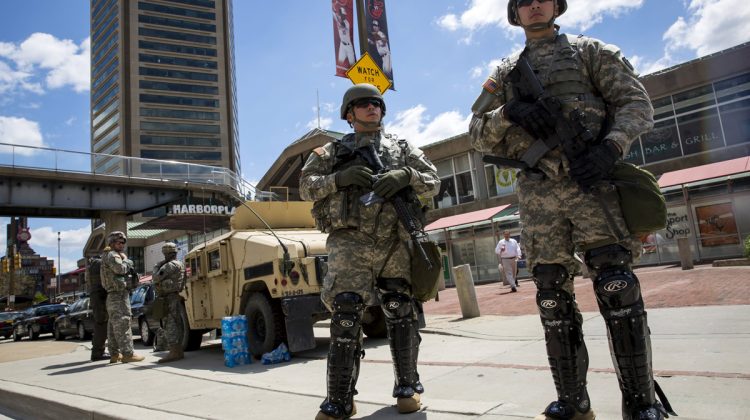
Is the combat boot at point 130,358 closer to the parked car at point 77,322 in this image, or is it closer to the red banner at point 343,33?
the red banner at point 343,33

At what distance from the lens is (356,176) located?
9.70ft

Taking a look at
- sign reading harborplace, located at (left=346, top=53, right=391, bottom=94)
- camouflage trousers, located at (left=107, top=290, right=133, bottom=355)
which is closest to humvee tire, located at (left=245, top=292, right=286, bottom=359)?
camouflage trousers, located at (left=107, top=290, right=133, bottom=355)

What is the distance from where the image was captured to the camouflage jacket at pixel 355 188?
3.01m

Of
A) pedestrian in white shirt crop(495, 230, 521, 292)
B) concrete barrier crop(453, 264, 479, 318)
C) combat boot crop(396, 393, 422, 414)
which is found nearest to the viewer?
combat boot crop(396, 393, 422, 414)

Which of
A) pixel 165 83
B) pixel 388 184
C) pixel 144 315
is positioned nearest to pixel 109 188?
pixel 144 315

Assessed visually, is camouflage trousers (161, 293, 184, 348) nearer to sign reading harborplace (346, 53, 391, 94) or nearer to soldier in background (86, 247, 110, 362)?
soldier in background (86, 247, 110, 362)

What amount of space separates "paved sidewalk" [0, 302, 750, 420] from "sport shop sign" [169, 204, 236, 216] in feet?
73.0

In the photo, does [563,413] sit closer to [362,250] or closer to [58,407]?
[362,250]

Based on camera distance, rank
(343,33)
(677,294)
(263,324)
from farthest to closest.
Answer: (343,33) < (677,294) < (263,324)

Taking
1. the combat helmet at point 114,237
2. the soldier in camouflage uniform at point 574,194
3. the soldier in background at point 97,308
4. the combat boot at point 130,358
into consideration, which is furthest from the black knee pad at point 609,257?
the soldier in background at point 97,308

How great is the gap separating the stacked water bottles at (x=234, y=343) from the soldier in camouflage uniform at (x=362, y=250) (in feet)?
12.2

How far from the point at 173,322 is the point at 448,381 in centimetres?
508

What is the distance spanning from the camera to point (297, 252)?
650 cm

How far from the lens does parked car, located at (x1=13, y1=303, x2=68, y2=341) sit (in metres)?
20.4
